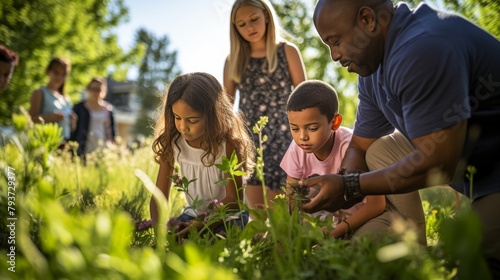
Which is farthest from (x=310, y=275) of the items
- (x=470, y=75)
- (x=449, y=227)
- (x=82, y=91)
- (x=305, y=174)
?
(x=82, y=91)

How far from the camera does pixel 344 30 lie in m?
2.22

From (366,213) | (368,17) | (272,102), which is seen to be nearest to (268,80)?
(272,102)

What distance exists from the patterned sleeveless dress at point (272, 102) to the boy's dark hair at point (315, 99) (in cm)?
119

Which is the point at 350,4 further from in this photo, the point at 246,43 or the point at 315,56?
the point at 315,56

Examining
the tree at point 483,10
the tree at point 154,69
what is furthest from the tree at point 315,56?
the tree at point 154,69

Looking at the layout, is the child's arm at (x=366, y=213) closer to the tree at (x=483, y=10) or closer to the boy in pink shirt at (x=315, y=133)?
the boy in pink shirt at (x=315, y=133)

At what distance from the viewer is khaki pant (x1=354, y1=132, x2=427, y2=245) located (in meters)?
2.79

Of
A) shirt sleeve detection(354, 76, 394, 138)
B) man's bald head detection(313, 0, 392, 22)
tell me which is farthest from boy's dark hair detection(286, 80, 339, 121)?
man's bald head detection(313, 0, 392, 22)

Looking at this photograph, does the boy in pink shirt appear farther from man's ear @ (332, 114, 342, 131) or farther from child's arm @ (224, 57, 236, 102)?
child's arm @ (224, 57, 236, 102)

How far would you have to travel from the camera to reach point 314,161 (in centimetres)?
326

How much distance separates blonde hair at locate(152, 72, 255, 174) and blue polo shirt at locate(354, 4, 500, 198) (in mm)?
1214

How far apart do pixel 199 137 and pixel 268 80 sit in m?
1.30

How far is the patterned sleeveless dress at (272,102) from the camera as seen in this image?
14.7ft

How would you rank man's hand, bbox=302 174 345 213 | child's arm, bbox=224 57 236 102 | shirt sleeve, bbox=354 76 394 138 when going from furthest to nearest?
child's arm, bbox=224 57 236 102, shirt sleeve, bbox=354 76 394 138, man's hand, bbox=302 174 345 213
